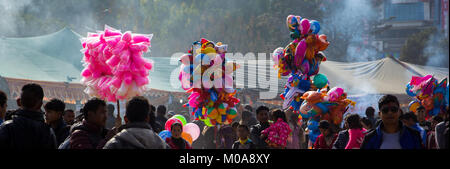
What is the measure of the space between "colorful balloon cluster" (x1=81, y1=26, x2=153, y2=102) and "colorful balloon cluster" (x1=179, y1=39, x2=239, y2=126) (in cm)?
141

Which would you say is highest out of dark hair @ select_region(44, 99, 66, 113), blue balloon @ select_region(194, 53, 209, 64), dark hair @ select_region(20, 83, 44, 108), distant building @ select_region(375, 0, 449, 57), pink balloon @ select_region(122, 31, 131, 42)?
distant building @ select_region(375, 0, 449, 57)

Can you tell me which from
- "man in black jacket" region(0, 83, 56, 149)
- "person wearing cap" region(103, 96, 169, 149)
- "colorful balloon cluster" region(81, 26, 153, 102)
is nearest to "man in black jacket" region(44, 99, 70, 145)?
"colorful balloon cluster" region(81, 26, 153, 102)

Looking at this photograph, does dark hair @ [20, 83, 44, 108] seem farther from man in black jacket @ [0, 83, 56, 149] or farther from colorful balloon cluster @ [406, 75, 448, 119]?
colorful balloon cluster @ [406, 75, 448, 119]

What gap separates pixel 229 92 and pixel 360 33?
74.0 ft

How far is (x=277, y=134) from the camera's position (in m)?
5.68

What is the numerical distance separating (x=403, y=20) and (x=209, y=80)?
1349 inches

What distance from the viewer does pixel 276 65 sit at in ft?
27.3

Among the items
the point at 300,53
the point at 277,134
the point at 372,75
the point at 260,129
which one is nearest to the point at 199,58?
the point at 260,129

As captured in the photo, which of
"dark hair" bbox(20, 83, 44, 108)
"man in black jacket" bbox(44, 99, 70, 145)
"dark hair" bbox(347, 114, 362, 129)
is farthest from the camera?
"dark hair" bbox(347, 114, 362, 129)

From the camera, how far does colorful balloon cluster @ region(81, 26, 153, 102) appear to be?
4.97m

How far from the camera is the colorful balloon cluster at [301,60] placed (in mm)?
7664

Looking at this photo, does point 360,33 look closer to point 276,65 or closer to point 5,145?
point 276,65

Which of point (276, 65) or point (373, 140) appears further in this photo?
point (276, 65)
